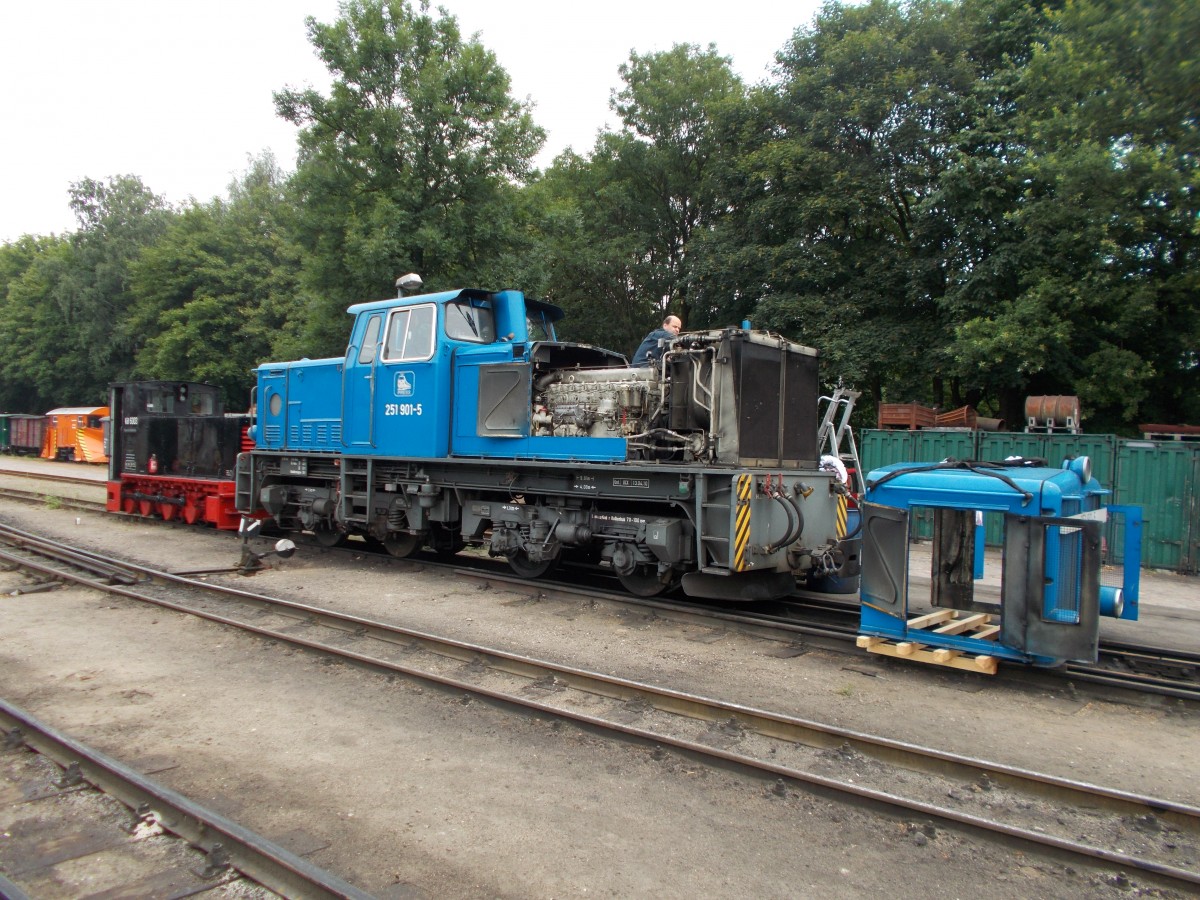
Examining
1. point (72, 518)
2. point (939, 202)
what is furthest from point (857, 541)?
point (72, 518)

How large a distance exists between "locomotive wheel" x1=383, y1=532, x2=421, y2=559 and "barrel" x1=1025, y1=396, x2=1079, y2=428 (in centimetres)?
1248

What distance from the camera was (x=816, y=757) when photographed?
487cm

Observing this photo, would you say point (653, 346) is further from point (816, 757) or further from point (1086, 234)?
point (1086, 234)

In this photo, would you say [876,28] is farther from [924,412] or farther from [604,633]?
[604,633]

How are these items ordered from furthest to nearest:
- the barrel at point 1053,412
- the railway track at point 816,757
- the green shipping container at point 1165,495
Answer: the barrel at point 1053,412, the green shipping container at point 1165,495, the railway track at point 816,757

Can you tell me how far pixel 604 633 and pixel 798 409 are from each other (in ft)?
11.2

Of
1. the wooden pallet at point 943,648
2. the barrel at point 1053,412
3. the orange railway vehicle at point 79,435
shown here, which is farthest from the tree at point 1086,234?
the orange railway vehicle at point 79,435

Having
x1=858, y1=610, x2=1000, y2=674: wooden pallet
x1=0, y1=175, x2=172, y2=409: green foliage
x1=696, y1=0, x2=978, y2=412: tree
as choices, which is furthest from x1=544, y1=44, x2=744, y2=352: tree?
x1=0, y1=175, x2=172, y2=409: green foliage

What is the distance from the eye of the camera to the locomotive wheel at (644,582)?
29.5ft

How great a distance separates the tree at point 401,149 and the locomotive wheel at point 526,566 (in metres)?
12.6

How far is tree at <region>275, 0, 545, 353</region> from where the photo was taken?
69.5ft

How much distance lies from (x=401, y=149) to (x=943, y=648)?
1979cm

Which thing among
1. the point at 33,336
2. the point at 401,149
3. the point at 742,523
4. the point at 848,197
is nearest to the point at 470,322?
the point at 742,523

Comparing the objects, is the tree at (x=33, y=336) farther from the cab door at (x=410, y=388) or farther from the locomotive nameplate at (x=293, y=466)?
the cab door at (x=410, y=388)
